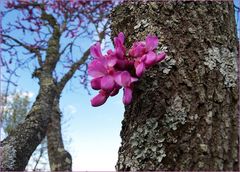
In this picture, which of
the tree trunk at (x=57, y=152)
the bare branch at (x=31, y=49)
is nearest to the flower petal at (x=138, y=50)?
the tree trunk at (x=57, y=152)

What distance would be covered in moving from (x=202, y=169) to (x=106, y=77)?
1.18ft

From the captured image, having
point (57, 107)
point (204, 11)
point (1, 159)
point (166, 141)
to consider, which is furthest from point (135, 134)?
point (57, 107)

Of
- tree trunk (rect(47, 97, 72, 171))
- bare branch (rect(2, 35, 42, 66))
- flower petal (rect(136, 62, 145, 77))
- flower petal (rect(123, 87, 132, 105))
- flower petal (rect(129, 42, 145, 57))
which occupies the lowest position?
tree trunk (rect(47, 97, 72, 171))

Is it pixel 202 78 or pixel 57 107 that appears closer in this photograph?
pixel 202 78

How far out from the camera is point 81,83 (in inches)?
208

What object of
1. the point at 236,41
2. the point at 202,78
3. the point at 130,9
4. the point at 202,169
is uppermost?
the point at 130,9

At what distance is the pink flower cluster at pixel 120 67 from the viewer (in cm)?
98

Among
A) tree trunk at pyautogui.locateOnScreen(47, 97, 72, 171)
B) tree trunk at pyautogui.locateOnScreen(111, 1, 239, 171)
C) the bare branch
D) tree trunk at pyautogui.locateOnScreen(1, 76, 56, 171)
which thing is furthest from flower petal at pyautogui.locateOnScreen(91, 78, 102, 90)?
the bare branch

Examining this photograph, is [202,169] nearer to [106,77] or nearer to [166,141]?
[166,141]

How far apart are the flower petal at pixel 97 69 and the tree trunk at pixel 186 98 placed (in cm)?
11

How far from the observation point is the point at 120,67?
1.01 meters

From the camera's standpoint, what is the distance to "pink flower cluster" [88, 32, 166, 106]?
984 mm

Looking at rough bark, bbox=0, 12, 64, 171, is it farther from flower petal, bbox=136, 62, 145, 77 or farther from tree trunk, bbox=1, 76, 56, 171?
flower petal, bbox=136, 62, 145, 77

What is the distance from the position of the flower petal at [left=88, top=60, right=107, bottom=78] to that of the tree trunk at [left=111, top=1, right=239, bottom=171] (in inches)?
4.5
